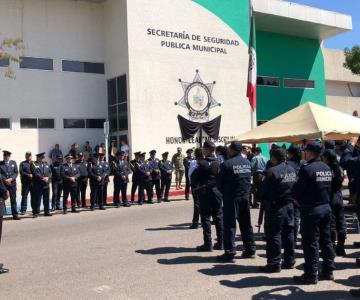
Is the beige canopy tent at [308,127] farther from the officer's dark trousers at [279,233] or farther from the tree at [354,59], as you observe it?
the tree at [354,59]

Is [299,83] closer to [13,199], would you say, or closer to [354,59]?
[354,59]

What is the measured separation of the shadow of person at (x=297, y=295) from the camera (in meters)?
5.61

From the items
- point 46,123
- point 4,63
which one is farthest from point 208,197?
point 4,63

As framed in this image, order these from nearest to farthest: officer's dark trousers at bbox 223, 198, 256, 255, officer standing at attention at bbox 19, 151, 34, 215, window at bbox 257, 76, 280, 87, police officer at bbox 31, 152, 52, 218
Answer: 1. officer's dark trousers at bbox 223, 198, 256, 255
2. police officer at bbox 31, 152, 52, 218
3. officer standing at attention at bbox 19, 151, 34, 215
4. window at bbox 257, 76, 280, 87

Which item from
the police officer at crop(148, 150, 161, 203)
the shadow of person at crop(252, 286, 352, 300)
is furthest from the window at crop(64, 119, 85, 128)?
the shadow of person at crop(252, 286, 352, 300)

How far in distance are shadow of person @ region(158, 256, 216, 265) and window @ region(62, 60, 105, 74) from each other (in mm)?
18464

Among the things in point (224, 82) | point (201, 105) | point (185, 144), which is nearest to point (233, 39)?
point (224, 82)

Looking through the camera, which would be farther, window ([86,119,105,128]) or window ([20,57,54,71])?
window ([86,119,105,128])

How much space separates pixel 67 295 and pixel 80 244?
3356mm

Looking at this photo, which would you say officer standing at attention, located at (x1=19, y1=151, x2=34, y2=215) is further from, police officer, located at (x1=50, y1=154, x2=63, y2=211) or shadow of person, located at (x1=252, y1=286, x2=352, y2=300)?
shadow of person, located at (x1=252, y1=286, x2=352, y2=300)

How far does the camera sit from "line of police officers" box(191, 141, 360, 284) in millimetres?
6340

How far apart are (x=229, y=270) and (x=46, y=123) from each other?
18457mm

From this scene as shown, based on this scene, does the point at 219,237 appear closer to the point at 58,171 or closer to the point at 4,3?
the point at 58,171

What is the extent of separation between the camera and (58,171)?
15117mm
